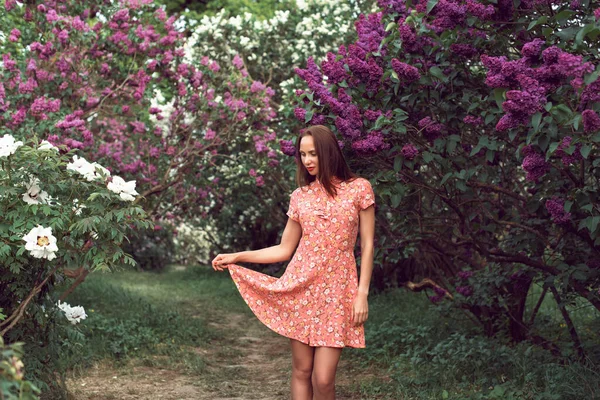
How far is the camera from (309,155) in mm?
3939

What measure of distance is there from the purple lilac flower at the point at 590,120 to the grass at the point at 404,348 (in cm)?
214

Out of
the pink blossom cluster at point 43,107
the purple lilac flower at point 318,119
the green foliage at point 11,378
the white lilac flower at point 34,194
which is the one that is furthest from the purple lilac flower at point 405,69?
the pink blossom cluster at point 43,107

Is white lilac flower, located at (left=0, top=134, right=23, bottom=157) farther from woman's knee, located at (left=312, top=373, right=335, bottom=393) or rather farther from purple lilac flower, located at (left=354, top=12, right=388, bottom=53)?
purple lilac flower, located at (left=354, top=12, right=388, bottom=53)

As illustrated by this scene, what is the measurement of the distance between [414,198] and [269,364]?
2.43m

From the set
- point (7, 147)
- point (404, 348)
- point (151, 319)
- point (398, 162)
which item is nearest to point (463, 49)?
point (398, 162)

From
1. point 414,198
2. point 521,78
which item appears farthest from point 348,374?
point 521,78

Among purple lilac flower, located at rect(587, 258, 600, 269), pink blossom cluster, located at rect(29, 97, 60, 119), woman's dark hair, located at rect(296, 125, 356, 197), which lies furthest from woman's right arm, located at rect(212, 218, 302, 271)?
pink blossom cluster, located at rect(29, 97, 60, 119)

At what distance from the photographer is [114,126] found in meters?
9.77

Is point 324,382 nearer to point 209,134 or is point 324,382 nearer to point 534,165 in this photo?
point 534,165

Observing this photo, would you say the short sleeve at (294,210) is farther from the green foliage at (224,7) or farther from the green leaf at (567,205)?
the green foliage at (224,7)

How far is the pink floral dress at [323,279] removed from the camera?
3814 mm

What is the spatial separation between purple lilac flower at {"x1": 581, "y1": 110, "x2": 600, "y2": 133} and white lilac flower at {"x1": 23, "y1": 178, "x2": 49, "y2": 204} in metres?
2.90

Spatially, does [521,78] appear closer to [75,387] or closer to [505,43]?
[505,43]

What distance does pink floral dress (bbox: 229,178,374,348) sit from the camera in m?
3.81
